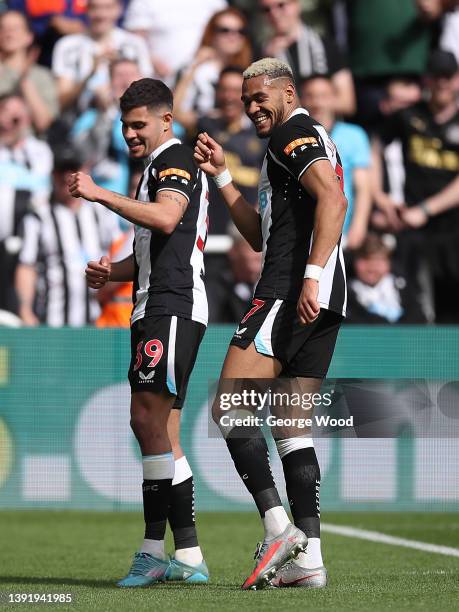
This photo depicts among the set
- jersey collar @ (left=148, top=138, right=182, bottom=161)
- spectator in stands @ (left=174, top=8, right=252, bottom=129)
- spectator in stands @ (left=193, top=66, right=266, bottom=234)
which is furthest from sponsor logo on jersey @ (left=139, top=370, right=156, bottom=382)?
spectator in stands @ (left=174, top=8, right=252, bottom=129)

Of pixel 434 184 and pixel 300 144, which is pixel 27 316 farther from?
pixel 300 144

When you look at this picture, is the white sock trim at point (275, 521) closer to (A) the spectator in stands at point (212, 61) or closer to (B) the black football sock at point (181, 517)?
(B) the black football sock at point (181, 517)

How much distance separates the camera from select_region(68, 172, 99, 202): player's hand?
208 inches

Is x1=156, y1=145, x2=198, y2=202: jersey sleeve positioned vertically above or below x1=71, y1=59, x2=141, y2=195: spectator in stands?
below

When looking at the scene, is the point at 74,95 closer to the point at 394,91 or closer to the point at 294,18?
the point at 294,18

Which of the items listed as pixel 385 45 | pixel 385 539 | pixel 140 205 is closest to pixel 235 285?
pixel 385 539

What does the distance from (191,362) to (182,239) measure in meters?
0.56

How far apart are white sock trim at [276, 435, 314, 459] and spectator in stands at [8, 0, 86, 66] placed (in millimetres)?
7631

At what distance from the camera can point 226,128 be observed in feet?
35.9

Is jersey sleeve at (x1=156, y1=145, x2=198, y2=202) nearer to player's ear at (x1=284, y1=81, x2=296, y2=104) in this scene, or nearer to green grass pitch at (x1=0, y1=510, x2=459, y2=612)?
player's ear at (x1=284, y1=81, x2=296, y2=104)

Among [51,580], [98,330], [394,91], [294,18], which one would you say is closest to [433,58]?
[394,91]

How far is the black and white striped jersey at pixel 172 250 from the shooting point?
5734 millimetres

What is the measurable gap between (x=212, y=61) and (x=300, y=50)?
81 cm

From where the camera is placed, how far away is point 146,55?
1189cm
